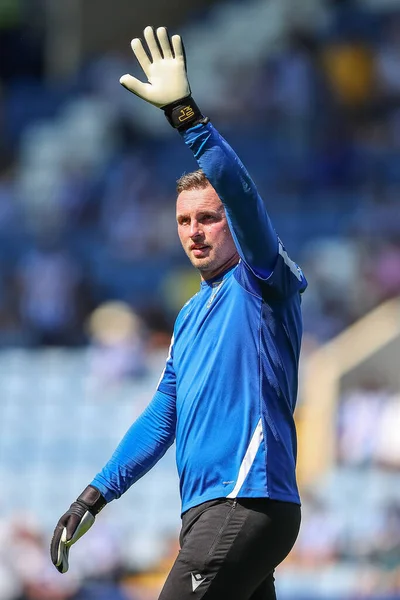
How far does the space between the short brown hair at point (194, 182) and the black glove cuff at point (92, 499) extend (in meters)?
1.00

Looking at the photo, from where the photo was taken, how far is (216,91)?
15.2 meters

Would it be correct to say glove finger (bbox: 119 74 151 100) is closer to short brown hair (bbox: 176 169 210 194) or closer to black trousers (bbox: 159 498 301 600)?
short brown hair (bbox: 176 169 210 194)

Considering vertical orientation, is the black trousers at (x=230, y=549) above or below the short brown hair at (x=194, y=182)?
below

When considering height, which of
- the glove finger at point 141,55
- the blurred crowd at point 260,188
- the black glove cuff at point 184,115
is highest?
the blurred crowd at point 260,188

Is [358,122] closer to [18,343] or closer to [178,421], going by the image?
[18,343]

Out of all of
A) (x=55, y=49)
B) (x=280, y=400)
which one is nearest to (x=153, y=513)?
(x=280, y=400)

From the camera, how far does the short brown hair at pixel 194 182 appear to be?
394cm

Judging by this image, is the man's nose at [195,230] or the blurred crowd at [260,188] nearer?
the man's nose at [195,230]

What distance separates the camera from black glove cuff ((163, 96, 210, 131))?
3654mm

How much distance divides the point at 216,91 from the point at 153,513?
246 inches

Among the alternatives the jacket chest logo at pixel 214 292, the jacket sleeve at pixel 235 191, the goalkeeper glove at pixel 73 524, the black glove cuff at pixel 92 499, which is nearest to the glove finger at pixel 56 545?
the goalkeeper glove at pixel 73 524

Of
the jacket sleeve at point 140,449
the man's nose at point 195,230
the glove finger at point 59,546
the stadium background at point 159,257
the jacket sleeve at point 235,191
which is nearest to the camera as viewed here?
the jacket sleeve at point 235,191

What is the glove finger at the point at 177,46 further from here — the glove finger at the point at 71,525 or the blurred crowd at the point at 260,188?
the blurred crowd at the point at 260,188

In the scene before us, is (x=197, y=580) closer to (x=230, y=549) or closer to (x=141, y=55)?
(x=230, y=549)
